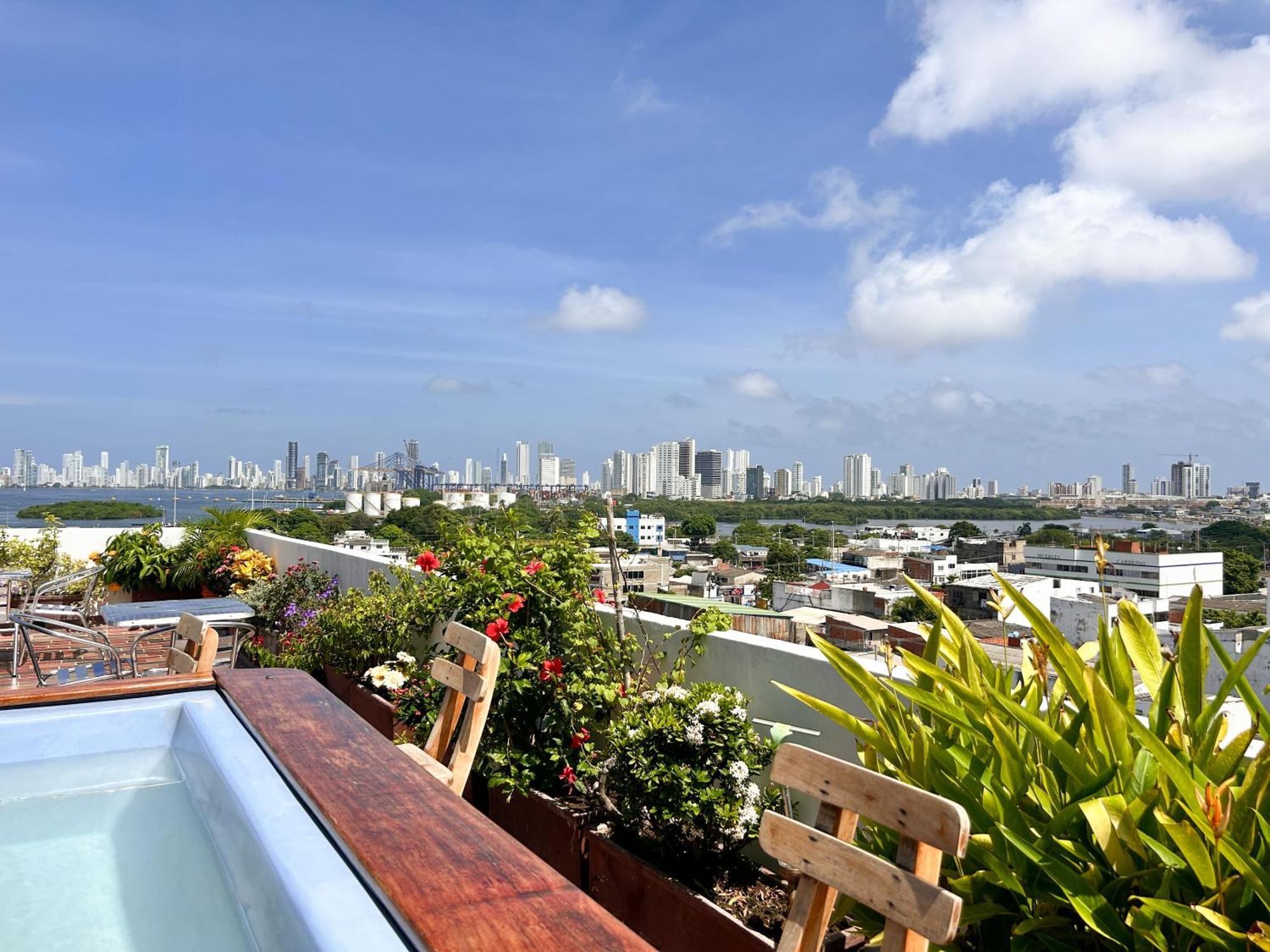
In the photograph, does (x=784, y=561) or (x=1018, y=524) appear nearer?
(x=1018, y=524)

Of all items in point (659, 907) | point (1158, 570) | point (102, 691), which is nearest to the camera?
point (659, 907)

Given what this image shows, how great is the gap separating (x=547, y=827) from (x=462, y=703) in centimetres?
51

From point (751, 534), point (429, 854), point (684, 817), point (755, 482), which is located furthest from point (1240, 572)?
point (751, 534)

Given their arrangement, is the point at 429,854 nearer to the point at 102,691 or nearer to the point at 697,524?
the point at 102,691

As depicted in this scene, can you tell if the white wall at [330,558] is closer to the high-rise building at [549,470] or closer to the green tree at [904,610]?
the high-rise building at [549,470]

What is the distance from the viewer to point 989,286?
47469mm

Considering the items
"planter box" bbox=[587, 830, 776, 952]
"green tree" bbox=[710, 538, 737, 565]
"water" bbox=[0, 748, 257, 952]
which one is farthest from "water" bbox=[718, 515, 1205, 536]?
"water" bbox=[0, 748, 257, 952]

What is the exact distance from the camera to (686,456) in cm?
1708

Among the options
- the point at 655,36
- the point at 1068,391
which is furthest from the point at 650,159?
the point at 1068,391

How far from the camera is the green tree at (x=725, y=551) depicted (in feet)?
208

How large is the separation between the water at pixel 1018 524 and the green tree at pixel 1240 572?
12.2 feet

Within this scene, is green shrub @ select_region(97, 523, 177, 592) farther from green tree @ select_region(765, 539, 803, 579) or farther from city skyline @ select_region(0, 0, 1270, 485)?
green tree @ select_region(765, 539, 803, 579)

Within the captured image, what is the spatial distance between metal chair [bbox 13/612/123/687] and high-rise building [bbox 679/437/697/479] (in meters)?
11.9

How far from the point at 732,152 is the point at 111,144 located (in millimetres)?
14737
